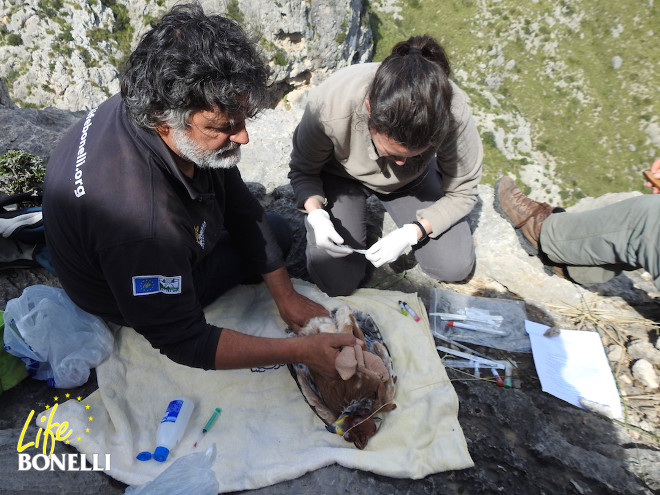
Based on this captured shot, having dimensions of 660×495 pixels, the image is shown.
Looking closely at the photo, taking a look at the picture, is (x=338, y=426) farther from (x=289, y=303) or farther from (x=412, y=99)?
(x=412, y=99)

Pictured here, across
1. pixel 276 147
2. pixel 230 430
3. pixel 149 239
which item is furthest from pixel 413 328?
pixel 276 147

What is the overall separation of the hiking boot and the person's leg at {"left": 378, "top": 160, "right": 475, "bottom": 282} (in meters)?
0.71

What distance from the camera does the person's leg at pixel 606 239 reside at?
2549 millimetres

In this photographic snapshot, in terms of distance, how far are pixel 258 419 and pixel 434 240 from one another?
1.95 m

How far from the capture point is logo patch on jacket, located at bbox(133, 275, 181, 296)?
1.59 meters

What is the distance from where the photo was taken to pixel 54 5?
30094mm

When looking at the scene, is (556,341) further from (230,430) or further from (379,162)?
(230,430)

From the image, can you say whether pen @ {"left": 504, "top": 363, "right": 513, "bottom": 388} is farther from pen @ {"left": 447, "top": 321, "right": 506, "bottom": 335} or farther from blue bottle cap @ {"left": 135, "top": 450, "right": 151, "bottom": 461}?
blue bottle cap @ {"left": 135, "top": 450, "right": 151, "bottom": 461}

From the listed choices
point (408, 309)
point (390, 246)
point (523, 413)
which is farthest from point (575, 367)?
point (390, 246)

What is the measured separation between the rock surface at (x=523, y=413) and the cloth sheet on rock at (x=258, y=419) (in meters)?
0.08

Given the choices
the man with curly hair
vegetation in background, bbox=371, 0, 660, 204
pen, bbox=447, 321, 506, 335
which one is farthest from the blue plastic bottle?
vegetation in background, bbox=371, 0, 660, 204

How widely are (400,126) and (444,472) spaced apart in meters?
1.85

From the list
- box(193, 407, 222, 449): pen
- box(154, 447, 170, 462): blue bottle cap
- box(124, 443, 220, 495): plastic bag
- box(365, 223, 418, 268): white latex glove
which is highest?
box(365, 223, 418, 268): white latex glove

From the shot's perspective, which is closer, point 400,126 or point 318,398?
point 400,126
